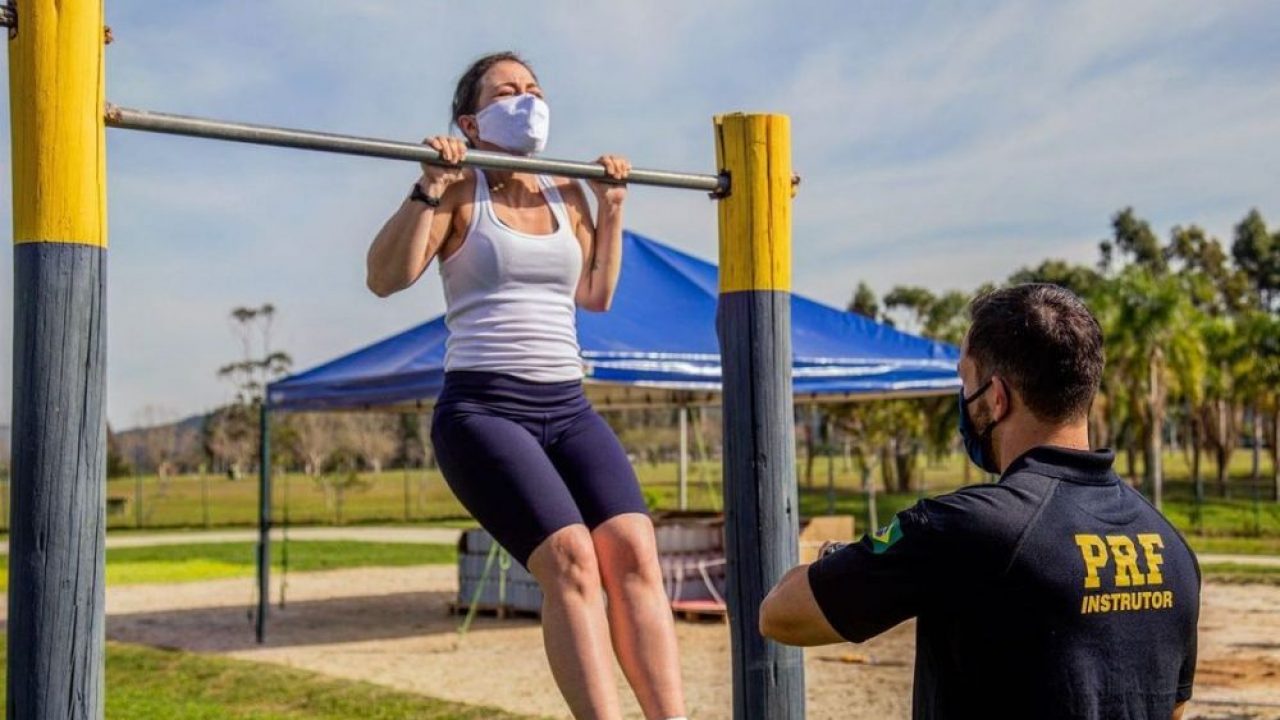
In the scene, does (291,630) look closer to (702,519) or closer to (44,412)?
(702,519)

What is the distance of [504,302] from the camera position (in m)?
3.27

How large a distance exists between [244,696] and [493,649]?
85.7 inches

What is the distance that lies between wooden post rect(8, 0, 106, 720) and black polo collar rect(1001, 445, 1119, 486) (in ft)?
5.54

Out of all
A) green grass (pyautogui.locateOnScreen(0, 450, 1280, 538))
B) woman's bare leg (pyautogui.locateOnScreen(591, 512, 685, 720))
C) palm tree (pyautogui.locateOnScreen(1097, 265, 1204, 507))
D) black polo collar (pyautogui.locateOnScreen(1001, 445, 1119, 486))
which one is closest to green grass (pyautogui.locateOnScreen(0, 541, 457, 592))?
green grass (pyautogui.locateOnScreen(0, 450, 1280, 538))

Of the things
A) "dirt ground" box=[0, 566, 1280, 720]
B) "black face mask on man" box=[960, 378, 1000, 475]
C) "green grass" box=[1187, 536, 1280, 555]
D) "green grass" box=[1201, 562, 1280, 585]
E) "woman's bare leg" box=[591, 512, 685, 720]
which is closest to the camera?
"black face mask on man" box=[960, 378, 1000, 475]

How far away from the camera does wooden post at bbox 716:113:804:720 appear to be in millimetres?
3541

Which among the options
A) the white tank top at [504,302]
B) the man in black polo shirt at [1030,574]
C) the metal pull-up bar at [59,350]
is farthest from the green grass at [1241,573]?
the metal pull-up bar at [59,350]

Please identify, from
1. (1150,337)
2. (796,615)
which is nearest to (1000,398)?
(796,615)

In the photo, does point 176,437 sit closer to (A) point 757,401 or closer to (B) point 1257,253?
(B) point 1257,253

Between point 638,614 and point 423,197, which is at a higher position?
point 423,197

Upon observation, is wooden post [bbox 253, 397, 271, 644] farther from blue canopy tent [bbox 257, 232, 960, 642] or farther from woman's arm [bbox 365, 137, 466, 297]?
woman's arm [bbox 365, 137, 466, 297]

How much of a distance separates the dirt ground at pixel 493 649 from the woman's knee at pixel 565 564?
3.76 m

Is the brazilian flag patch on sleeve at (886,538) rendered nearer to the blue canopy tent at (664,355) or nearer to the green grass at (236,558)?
the blue canopy tent at (664,355)

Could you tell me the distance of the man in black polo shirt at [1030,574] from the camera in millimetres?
2182
